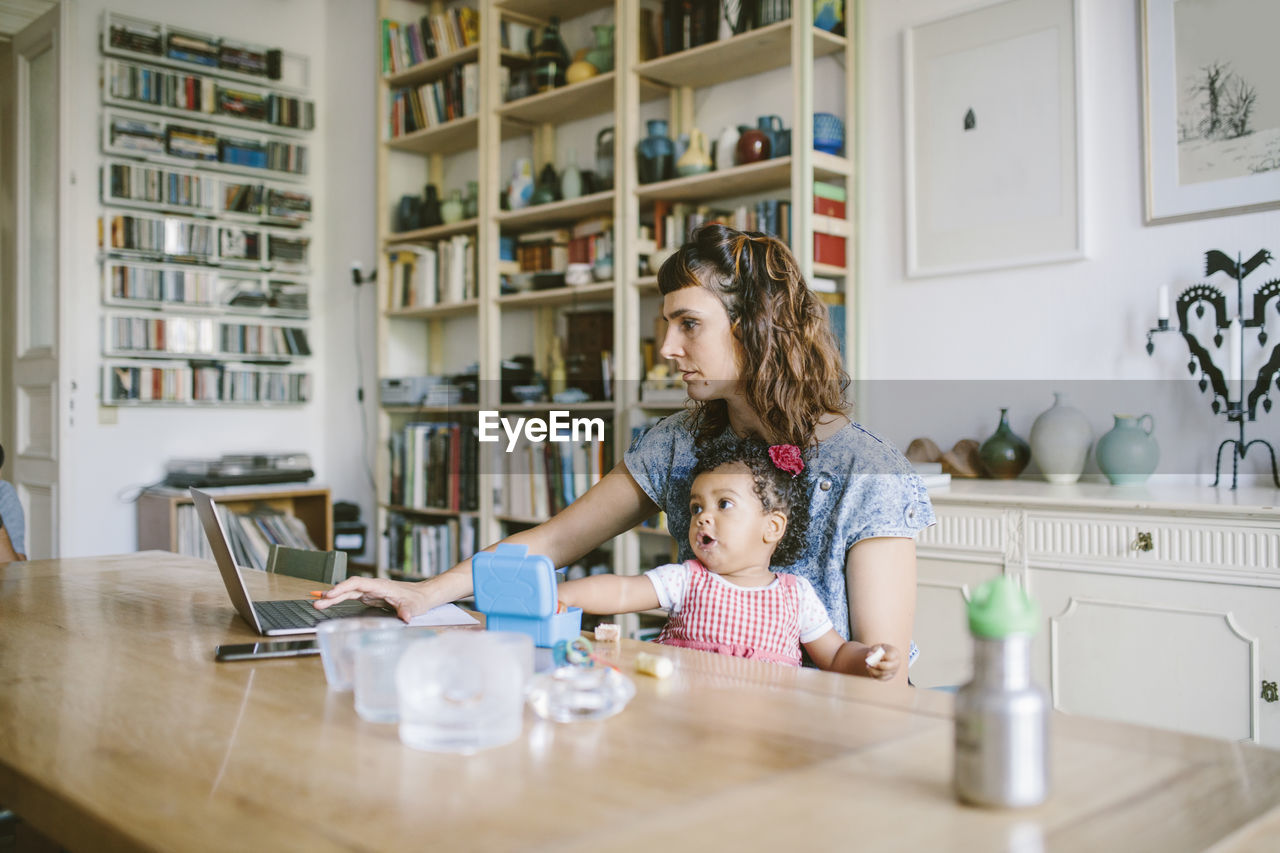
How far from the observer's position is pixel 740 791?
76 cm

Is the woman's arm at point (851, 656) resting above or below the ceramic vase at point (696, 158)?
below

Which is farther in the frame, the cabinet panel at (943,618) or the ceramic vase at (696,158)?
the ceramic vase at (696,158)

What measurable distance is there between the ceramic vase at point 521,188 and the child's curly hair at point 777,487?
8.72 ft

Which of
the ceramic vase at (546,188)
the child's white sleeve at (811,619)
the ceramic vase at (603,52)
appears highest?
the ceramic vase at (603,52)

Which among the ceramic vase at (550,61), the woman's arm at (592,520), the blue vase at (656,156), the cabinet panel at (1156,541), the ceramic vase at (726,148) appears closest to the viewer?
the woman's arm at (592,520)

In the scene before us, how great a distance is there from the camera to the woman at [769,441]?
1583mm

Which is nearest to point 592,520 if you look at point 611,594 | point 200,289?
point 611,594

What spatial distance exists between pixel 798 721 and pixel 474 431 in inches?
133

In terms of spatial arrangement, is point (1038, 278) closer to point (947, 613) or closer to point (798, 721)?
point (947, 613)

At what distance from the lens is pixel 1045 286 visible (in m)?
2.94

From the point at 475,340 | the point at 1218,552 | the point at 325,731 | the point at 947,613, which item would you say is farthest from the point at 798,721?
the point at 475,340

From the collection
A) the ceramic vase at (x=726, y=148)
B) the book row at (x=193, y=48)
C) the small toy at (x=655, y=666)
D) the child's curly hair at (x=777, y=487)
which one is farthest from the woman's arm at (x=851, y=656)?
the book row at (x=193, y=48)

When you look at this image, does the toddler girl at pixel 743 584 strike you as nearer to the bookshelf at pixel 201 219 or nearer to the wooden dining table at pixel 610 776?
the wooden dining table at pixel 610 776

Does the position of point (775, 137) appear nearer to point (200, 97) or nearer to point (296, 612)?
point (296, 612)
